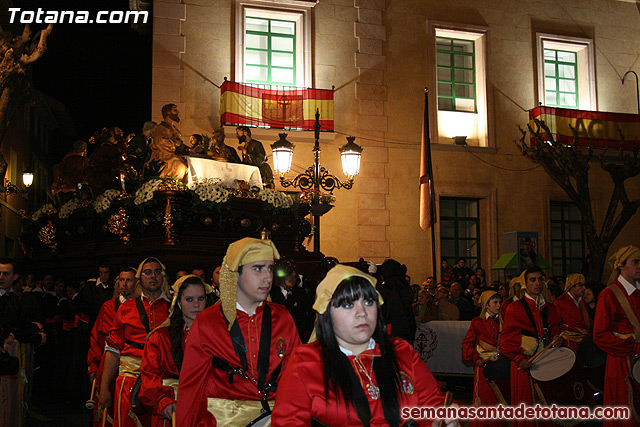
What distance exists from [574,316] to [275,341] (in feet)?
20.1

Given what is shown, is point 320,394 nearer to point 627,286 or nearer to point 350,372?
point 350,372

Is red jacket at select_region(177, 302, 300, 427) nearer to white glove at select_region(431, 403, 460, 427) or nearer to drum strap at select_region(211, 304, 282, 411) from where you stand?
drum strap at select_region(211, 304, 282, 411)

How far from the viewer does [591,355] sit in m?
7.80

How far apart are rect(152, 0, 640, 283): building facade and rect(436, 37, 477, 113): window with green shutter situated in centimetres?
4

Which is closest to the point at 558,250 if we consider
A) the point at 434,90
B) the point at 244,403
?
the point at 434,90

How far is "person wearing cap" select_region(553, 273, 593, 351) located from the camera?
9.23 metres

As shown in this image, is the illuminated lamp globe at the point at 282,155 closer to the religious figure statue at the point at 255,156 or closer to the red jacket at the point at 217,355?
the religious figure statue at the point at 255,156

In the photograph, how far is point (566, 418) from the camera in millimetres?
8656

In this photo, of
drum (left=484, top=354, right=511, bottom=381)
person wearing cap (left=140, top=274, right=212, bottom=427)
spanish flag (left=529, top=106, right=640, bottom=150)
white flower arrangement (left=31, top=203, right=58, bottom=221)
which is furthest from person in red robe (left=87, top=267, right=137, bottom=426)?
spanish flag (left=529, top=106, right=640, bottom=150)

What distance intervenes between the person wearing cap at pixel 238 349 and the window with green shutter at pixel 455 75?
17.7 metres

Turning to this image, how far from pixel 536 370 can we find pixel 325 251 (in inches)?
468

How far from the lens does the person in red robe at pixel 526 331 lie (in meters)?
8.09

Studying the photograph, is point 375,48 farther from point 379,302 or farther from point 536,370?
point 379,302

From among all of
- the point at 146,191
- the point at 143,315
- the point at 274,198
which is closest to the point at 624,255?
the point at 143,315
